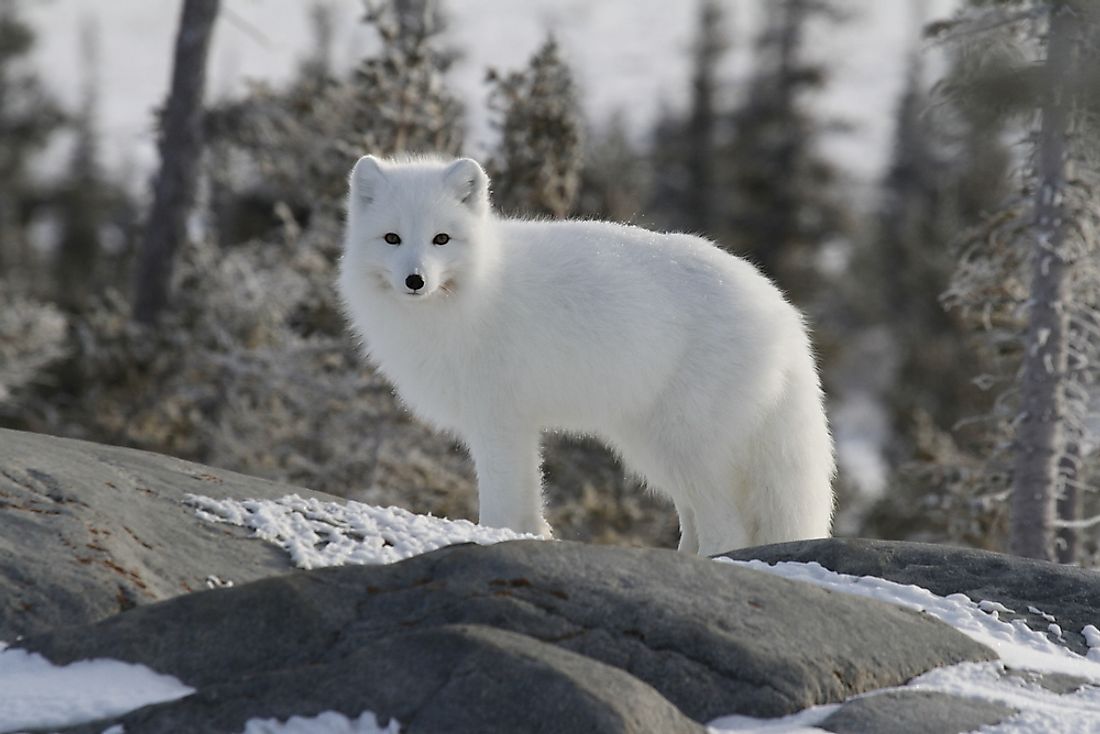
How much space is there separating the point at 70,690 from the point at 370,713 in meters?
0.83

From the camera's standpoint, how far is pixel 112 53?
5551 inches

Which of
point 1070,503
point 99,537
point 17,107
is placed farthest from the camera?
point 17,107

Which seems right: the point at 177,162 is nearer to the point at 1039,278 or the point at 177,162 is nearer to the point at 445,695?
the point at 1039,278

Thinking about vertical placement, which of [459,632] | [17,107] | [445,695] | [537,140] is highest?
[17,107]

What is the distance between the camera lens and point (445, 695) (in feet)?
11.9

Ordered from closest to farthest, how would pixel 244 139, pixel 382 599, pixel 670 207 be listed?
pixel 382 599 → pixel 244 139 → pixel 670 207

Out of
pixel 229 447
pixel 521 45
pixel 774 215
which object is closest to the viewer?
pixel 229 447

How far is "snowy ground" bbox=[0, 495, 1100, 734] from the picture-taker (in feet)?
12.1

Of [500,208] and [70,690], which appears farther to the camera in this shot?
[500,208]

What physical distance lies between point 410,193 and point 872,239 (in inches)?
1432

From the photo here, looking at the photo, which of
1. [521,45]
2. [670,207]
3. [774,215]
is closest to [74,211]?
[670,207]

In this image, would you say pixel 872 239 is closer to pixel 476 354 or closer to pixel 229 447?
pixel 229 447

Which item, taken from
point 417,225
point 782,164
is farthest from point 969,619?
point 782,164

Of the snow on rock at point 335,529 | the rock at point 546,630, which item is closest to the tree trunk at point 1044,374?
the snow on rock at point 335,529
